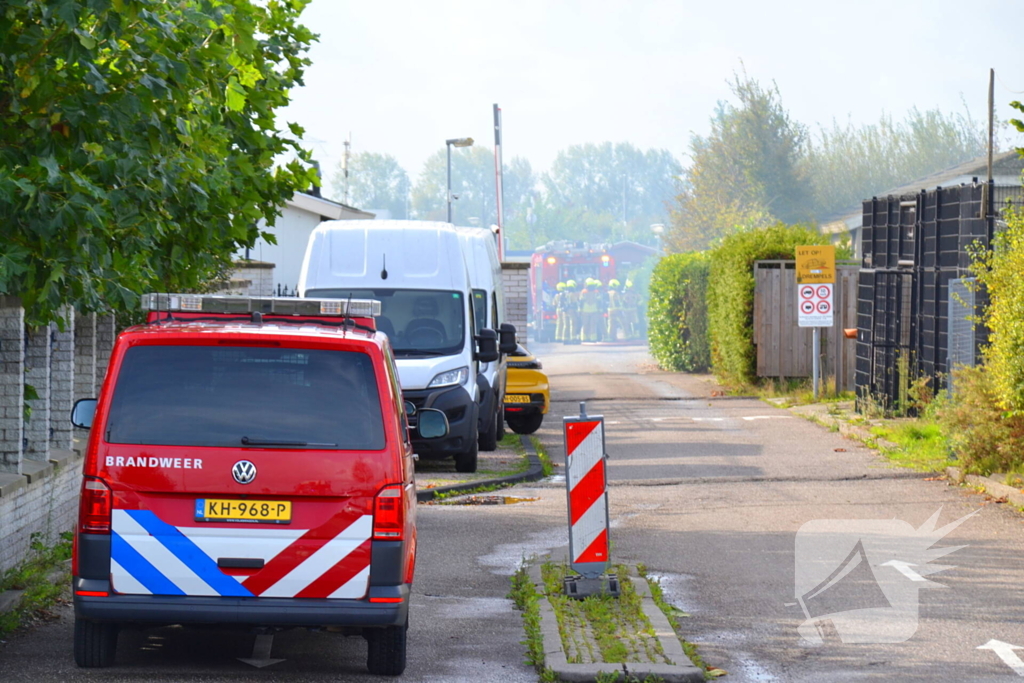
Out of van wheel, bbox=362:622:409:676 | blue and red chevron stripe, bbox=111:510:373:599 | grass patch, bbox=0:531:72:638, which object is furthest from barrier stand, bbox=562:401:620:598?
grass patch, bbox=0:531:72:638

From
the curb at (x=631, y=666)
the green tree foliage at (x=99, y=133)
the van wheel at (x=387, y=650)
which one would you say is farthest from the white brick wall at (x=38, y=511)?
the curb at (x=631, y=666)

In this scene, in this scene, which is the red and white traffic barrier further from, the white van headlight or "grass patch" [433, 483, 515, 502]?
the white van headlight

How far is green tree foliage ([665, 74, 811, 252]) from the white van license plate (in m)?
78.1

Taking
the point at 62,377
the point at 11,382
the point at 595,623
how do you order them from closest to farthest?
the point at 595,623 < the point at 11,382 < the point at 62,377

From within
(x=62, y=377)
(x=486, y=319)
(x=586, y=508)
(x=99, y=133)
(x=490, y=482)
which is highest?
(x=99, y=133)

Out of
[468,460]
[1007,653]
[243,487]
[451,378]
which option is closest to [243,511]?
[243,487]

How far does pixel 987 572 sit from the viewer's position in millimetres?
9742

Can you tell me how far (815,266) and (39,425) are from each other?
58.0 ft

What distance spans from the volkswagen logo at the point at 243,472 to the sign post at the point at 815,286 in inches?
771

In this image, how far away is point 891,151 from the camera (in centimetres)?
10694

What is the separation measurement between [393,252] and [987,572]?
28.3 feet

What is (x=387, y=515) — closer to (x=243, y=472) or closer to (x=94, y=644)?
(x=243, y=472)

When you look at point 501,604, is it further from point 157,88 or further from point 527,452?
point 527,452

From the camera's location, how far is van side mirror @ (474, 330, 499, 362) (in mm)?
16000
